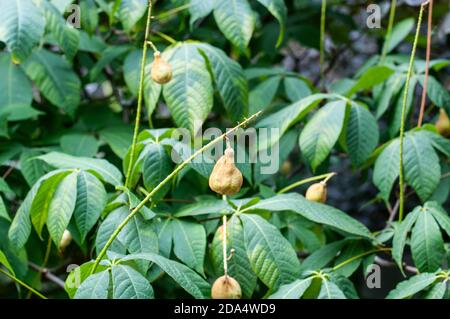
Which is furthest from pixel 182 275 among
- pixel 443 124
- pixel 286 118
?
pixel 443 124

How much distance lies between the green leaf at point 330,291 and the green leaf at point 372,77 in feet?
1.82

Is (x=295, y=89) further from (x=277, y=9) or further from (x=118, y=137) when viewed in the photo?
(x=118, y=137)

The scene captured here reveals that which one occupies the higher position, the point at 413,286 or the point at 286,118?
the point at 286,118

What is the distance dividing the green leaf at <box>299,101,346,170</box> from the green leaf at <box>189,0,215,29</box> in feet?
1.05

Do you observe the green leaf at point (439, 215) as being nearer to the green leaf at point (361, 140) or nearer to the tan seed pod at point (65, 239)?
the green leaf at point (361, 140)

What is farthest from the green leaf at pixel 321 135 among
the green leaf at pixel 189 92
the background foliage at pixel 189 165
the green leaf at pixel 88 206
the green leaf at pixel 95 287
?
the green leaf at pixel 95 287

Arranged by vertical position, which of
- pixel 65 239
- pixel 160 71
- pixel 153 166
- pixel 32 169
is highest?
pixel 160 71

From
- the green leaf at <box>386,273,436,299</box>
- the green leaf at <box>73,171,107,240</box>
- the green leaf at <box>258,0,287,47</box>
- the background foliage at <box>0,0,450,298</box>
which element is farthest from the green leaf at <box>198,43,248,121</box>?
the green leaf at <box>386,273,436,299</box>

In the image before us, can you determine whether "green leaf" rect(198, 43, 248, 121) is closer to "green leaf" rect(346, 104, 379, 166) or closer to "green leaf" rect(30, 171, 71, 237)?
"green leaf" rect(346, 104, 379, 166)

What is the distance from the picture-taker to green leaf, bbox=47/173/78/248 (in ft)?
3.92

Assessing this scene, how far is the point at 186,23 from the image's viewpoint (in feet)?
5.92

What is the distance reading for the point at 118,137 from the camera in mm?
1614

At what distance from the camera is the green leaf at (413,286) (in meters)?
1.19

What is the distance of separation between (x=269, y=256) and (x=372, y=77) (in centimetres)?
61
